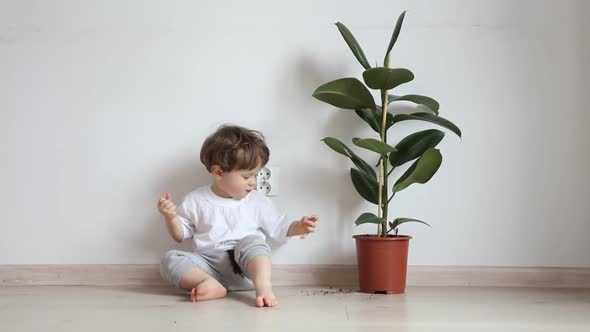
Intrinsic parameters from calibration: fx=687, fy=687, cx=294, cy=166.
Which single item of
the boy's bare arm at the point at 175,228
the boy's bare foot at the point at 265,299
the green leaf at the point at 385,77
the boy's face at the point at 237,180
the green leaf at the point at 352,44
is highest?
the green leaf at the point at 352,44

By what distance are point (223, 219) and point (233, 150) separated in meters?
0.23

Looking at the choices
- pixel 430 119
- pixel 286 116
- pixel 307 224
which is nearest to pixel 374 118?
pixel 430 119

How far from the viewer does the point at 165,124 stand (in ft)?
7.43

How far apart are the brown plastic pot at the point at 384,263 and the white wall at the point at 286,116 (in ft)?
0.63

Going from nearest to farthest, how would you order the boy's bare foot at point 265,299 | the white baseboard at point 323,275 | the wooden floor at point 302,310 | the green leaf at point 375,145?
the wooden floor at point 302,310, the boy's bare foot at point 265,299, the green leaf at point 375,145, the white baseboard at point 323,275

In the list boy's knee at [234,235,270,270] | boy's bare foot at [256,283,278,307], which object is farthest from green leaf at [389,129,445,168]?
boy's bare foot at [256,283,278,307]

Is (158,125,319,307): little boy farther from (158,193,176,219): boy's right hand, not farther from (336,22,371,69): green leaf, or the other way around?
(336,22,371,69): green leaf

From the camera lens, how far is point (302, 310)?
1.74 meters

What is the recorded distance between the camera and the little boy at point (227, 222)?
198cm

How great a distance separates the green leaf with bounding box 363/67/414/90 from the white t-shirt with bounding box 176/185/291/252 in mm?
512

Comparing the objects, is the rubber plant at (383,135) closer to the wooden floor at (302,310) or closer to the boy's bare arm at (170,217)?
the wooden floor at (302,310)

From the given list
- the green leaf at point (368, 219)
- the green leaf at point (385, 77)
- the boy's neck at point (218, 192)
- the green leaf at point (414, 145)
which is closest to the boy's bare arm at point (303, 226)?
the green leaf at point (368, 219)

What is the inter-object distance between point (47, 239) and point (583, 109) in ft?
5.88

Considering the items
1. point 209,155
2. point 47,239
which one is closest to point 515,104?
point 209,155
